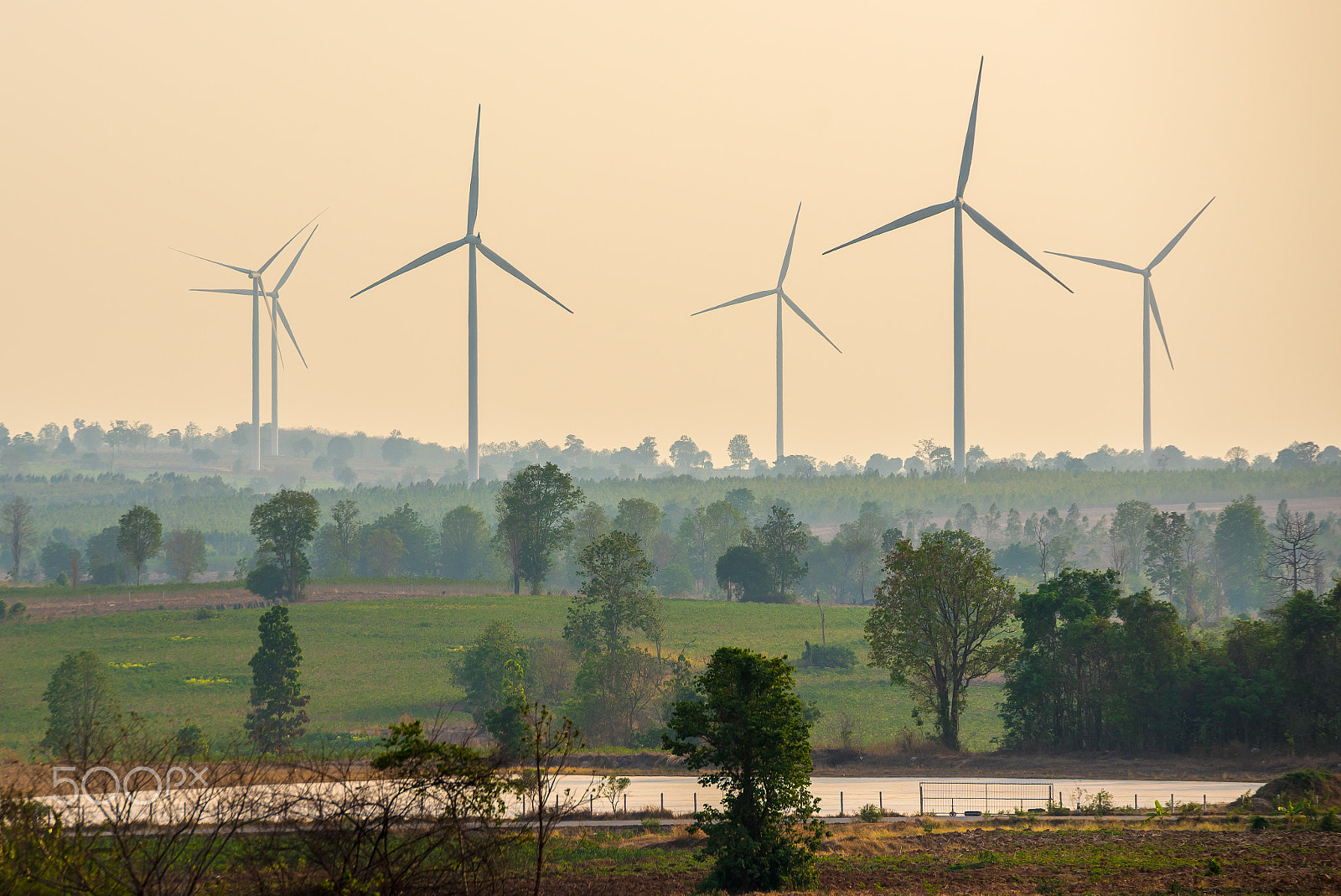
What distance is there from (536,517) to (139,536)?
178ft

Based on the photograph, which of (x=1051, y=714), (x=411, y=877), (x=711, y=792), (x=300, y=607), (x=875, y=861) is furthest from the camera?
(x=300, y=607)

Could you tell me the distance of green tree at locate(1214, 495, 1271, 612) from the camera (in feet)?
591

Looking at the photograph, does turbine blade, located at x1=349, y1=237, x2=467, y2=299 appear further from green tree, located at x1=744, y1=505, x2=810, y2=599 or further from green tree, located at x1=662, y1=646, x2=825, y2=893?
green tree, located at x1=662, y1=646, x2=825, y2=893

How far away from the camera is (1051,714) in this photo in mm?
Result: 74625

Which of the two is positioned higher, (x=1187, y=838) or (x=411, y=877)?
(x=411, y=877)

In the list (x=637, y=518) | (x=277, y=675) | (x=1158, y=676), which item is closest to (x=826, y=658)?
(x=1158, y=676)

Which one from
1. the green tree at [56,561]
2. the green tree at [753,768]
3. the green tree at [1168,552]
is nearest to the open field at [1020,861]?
the green tree at [753,768]

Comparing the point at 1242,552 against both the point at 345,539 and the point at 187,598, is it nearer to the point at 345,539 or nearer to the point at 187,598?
the point at 345,539

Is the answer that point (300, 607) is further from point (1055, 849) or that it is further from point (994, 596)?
point (1055, 849)

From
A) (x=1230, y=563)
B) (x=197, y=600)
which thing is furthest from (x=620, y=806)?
(x=1230, y=563)

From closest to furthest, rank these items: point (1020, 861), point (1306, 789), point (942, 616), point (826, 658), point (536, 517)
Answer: point (1020, 861) → point (1306, 789) → point (942, 616) → point (826, 658) → point (536, 517)

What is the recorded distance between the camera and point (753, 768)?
35.8 metres

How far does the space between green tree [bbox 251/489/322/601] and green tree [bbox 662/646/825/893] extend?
100669mm

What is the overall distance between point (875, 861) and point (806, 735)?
8.57 metres
